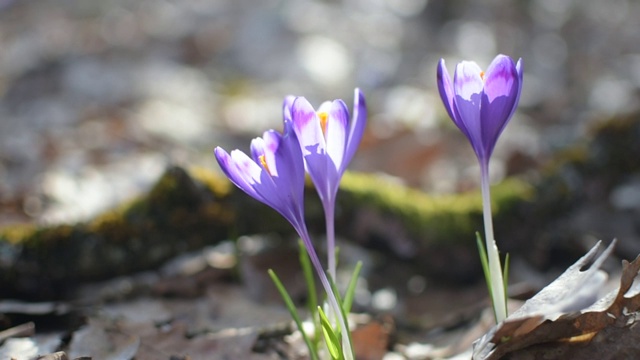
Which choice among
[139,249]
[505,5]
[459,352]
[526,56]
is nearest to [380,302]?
[459,352]

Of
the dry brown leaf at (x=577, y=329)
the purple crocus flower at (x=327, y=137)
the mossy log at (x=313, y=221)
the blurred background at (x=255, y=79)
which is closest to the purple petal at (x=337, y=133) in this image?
the purple crocus flower at (x=327, y=137)

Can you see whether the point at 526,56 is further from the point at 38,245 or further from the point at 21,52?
the point at 38,245

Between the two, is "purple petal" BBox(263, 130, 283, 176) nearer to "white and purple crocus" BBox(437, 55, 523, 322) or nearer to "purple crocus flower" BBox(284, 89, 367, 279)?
"purple crocus flower" BBox(284, 89, 367, 279)

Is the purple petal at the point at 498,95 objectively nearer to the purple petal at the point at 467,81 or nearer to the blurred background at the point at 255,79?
the purple petal at the point at 467,81

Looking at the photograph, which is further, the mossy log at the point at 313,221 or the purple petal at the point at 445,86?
the mossy log at the point at 313,221

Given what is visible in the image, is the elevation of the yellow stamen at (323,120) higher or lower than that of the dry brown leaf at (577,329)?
higher

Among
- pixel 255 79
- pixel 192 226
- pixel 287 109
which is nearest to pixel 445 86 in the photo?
pixel 287 109
